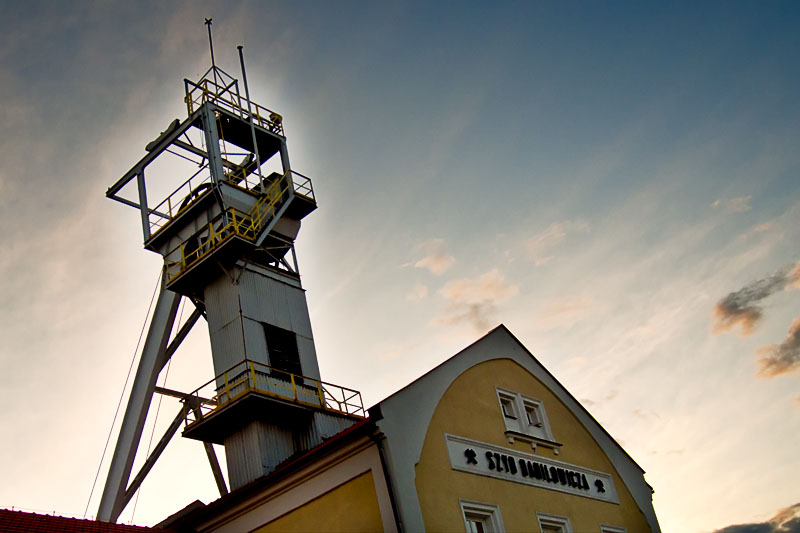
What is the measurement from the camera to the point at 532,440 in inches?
812

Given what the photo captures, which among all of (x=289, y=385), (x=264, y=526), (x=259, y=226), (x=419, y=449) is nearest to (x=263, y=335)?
(x=289, y=385)

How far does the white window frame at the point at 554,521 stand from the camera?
19.1 metres

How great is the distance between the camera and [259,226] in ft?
91.5

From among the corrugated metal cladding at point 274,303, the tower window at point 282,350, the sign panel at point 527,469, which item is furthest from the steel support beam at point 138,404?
the sign panel at point 527,469

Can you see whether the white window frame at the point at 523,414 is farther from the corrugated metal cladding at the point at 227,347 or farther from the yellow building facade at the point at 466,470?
the corrugated metal cladding at the point at 227,347

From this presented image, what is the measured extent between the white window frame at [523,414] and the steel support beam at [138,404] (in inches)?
498

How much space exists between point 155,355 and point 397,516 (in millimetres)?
15176

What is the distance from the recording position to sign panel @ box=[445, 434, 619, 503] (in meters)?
18.3

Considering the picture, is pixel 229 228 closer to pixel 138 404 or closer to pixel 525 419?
pixel 138 404

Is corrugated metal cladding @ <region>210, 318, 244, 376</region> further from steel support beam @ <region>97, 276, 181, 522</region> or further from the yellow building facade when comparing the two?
the yellow building facade

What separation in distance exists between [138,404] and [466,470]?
13815mm

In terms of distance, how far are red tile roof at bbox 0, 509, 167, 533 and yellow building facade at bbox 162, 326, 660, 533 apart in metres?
1.99

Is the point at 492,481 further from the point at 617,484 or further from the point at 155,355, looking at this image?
the point at 155,355

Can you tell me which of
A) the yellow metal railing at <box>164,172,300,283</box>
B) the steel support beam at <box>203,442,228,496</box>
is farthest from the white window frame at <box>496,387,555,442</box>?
the yellow metal railing at <box>164,172,300,283</box>
